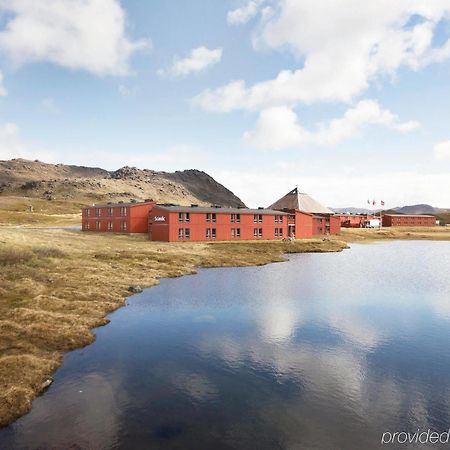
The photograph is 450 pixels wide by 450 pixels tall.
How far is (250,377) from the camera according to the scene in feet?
72.8

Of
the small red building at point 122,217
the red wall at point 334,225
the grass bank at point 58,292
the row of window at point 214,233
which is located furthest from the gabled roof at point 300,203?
the grass bank at point 58,292

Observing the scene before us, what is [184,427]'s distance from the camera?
1706 centimetres

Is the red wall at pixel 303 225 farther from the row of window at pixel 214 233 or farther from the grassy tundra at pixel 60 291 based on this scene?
the grassy tundra at pixel 60 291

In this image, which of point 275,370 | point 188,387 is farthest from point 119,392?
point 275,370

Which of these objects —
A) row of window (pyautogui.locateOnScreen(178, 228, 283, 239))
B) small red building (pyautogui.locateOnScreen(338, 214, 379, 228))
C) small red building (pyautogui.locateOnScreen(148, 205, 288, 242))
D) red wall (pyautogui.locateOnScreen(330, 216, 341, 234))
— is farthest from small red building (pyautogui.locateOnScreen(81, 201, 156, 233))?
small red building (pyautogui.locateOnScreen(338, 214, 379, 228))

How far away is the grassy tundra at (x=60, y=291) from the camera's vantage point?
842 inches

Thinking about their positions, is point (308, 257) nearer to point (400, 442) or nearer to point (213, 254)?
point (213, 254)

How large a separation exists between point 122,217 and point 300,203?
8213 cm

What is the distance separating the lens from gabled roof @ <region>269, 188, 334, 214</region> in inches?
6309

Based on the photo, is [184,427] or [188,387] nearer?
[184,427]

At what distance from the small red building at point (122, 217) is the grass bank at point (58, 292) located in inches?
973

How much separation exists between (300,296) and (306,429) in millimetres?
27699

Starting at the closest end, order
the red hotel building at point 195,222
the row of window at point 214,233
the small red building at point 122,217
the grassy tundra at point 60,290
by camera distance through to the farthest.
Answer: the grassy tundra at point 60,290, the row of window at point 214,233, the red hotel building at point 195,222, the small red building at point 122,217

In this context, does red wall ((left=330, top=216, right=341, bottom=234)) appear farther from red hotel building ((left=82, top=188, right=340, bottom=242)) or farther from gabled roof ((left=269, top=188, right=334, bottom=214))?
gabled roof ((left=269, top=188, right=334, bottom=214))
